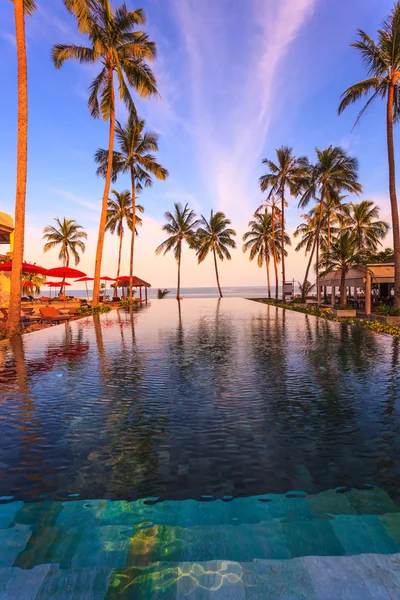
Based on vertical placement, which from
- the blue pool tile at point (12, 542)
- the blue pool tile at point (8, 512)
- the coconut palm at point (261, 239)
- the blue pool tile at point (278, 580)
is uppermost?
the coconut palm at point (261, 239)

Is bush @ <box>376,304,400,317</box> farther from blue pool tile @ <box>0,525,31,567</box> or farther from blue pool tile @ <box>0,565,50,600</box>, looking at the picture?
blue pool tile @ <box>0,565,50,600</box>

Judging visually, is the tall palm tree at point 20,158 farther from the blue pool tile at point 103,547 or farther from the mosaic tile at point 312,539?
the mosaic tile at point 312,539

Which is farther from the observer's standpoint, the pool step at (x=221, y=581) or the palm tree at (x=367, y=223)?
the palm tree at (x=367, y=223)

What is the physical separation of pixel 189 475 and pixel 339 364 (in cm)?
567

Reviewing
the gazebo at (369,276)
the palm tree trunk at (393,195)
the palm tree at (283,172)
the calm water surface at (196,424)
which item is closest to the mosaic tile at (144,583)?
the calm water surface at (196,424)

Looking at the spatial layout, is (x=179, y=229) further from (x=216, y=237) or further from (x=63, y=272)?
(x=63, y=272)

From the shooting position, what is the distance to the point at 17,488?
3207mm

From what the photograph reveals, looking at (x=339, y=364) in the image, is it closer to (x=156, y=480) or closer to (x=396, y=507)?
(x=396, y=507)

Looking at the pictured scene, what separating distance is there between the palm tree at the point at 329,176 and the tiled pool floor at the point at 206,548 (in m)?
25.1

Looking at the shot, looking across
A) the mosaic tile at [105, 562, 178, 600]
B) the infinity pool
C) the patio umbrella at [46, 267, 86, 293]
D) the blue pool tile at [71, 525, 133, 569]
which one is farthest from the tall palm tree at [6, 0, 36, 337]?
the mosaic tile at [105, 562, 178, 600]

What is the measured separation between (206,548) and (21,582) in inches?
47.9

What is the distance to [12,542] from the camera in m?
2.61

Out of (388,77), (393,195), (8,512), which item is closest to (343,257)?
(393,195)

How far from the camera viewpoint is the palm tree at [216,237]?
154ft
